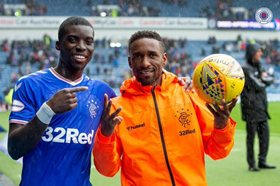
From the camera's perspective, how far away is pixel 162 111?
9.11 feet

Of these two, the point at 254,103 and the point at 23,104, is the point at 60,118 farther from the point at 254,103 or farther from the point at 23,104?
the point at 254,103

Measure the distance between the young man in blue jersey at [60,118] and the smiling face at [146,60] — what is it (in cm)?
34

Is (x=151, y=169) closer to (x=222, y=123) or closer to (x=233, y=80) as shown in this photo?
(x=222, y=123)

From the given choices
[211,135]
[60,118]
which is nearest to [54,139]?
[60,118]

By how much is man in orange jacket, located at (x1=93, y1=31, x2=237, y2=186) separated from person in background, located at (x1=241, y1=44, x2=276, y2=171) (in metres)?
4.08

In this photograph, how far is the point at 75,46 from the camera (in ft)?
9.02

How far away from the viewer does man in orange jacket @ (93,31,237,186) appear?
269 cm

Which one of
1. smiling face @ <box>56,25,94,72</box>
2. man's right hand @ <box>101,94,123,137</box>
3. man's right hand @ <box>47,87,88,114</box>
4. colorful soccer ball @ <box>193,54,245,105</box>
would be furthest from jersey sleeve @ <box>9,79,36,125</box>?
colorful soccer ball @ <box>193,54,245,105</box>

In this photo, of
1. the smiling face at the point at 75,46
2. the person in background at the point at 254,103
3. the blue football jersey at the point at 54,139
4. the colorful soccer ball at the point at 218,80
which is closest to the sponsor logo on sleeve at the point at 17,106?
the blue football jersey at the point at 54,139

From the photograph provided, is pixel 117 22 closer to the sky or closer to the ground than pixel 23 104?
closer to the ground

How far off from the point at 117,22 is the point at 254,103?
31436 mm

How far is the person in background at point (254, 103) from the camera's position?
6.68 m

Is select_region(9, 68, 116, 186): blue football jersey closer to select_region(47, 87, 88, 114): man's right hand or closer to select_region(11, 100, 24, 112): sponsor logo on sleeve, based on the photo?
select_region(11, 100, 24, 112): sponsor logo on sleeve

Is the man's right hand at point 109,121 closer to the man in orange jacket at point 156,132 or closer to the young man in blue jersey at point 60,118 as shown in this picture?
the man in orange jacket at point 156,132
